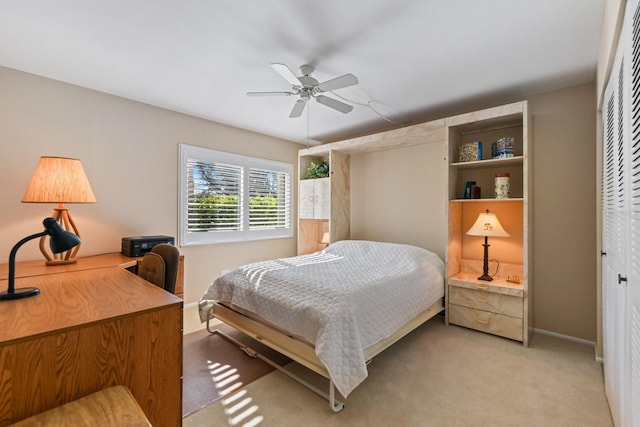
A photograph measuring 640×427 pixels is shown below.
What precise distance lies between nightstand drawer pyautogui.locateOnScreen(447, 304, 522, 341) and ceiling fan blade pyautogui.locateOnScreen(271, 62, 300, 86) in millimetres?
2771

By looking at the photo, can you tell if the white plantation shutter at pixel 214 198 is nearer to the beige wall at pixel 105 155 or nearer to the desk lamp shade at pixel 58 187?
the beige wall at pixel 105 155

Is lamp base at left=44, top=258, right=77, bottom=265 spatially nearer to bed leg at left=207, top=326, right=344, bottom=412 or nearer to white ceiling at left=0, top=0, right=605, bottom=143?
bed leg at left=207, top=326, right=344, bottom=412

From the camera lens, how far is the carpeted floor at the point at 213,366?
2006 mm

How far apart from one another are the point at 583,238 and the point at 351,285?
2323 mm

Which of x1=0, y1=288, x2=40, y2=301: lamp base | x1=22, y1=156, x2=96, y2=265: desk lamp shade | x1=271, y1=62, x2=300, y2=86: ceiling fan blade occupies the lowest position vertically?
x1=0, y1=288, x2=40, y2=301: lamp base

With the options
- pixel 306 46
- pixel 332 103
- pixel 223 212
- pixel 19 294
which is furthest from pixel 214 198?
pixel 19 294

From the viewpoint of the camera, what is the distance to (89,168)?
2930mm

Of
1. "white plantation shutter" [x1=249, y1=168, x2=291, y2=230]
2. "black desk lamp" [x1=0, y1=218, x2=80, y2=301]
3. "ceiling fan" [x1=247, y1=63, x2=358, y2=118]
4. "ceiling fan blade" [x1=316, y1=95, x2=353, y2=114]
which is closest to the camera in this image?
"black desk lamp" [x1=0, y1=218, x2=80, y2=301]

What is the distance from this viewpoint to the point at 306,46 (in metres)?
2.15

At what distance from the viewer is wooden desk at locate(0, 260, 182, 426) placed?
3.05ft

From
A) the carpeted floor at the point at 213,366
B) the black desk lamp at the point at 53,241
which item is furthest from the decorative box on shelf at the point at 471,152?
the black desk lamp at the point at 53,241

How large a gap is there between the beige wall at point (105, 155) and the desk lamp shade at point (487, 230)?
10.1ft

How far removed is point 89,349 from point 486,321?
3.19m

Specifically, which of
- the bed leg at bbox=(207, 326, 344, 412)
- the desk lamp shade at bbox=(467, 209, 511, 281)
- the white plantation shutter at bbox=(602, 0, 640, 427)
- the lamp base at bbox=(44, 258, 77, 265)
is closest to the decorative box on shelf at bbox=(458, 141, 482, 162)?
the desk lamp shade at bbox=(467, 209, 511, 281)
